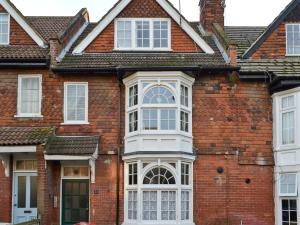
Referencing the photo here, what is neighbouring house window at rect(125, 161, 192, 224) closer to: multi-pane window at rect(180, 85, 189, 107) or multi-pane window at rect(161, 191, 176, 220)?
Answer: multi-pane window at rect(161, 191, 176, 220)

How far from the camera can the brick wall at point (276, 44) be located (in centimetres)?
2188

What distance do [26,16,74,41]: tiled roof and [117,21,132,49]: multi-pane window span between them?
2800 mm

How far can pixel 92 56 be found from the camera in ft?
71.9

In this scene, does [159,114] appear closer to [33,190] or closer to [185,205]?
[185,205]

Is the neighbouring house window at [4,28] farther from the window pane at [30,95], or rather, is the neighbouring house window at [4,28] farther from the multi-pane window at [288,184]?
the multi-pane window at [288,184]

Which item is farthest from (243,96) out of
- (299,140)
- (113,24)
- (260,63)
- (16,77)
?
(16,77)

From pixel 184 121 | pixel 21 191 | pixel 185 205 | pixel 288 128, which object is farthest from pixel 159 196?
pixel 21 191

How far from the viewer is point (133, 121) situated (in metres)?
20.6

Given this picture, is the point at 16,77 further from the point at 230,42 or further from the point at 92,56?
the point at 230,42

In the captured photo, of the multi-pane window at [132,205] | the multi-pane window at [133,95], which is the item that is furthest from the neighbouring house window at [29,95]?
the multi-pane window at [132,205]

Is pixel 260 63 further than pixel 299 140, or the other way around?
pixel 260 63

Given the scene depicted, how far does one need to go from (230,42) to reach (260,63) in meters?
1.52

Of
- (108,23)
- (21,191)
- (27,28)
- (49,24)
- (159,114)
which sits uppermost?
(49,24)

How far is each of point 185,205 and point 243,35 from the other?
8959mm
